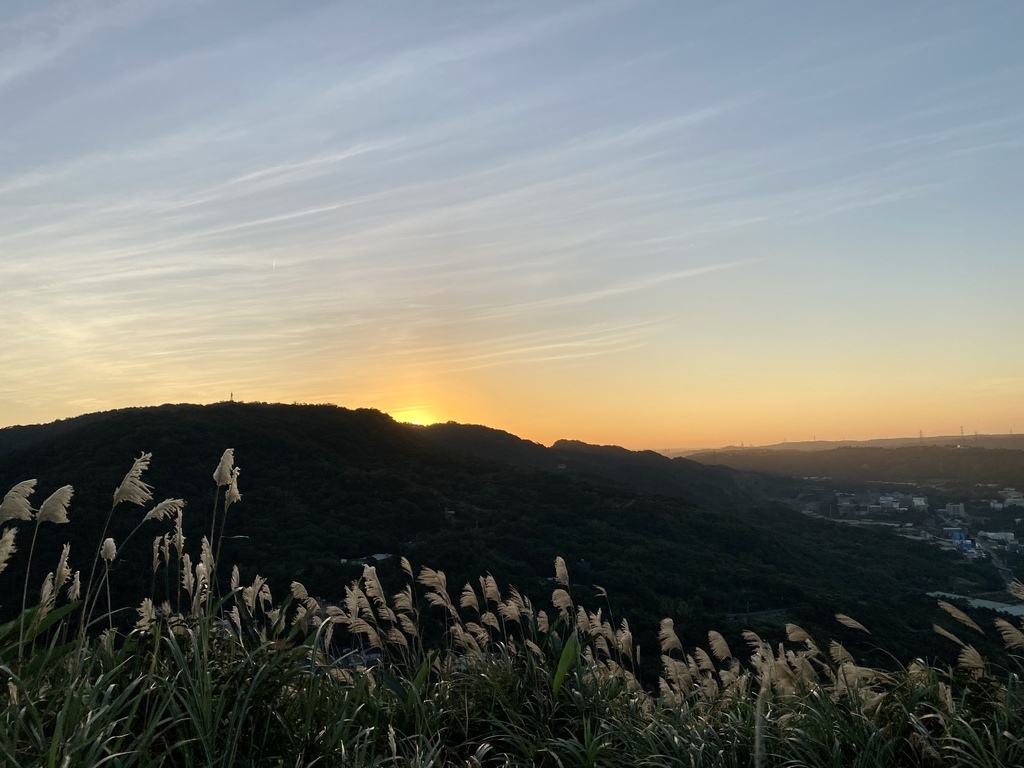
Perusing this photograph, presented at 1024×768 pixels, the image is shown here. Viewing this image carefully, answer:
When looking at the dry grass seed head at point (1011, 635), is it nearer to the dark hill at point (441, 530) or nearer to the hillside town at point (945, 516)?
the dark hill at point (441, 530)

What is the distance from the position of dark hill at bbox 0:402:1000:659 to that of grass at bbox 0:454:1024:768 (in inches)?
606

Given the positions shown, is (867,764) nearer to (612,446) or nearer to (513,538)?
(513,538)

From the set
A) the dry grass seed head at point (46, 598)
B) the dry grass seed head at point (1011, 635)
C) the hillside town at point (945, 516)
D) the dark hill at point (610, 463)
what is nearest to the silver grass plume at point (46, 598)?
the dry grass seed head at point (46, 598)

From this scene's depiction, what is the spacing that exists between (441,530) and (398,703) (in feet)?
113

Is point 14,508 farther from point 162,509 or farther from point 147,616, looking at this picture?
point 147,616

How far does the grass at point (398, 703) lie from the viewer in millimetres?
3324

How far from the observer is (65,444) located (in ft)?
134

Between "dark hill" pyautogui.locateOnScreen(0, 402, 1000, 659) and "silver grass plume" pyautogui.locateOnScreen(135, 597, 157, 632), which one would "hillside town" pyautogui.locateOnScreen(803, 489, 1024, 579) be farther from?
"silver grass plume" pyautogui.locateOnScreen(135, 597, 157, 632)

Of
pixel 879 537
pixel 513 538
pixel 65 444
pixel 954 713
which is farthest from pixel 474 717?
pixel 879 537

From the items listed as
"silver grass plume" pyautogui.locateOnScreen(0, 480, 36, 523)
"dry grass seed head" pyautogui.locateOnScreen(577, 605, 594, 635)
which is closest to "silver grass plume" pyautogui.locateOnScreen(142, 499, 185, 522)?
"silver grass plume" pyautogui.locateOnScreen(0, 480, 36, 523)

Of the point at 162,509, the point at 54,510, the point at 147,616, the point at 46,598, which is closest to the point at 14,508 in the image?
the point at 54,510

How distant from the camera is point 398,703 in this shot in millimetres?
4305

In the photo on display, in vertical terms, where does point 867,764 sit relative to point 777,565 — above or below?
above

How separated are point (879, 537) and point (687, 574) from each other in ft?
109
